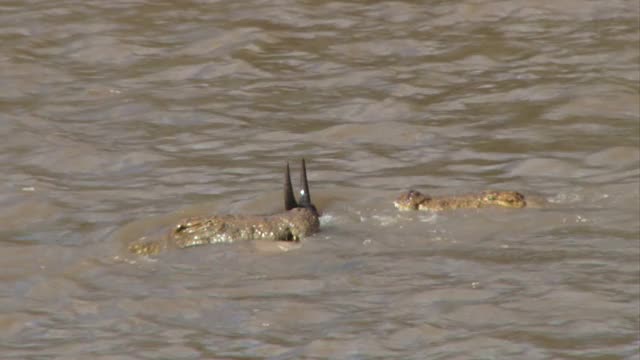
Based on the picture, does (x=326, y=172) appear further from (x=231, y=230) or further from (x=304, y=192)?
(x=231, y=230)

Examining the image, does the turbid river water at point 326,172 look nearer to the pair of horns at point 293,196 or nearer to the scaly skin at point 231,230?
the scaly skin at point 231,230

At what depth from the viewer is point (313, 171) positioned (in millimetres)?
9320

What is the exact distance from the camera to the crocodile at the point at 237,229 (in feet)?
26.8

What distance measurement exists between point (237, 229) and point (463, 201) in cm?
109

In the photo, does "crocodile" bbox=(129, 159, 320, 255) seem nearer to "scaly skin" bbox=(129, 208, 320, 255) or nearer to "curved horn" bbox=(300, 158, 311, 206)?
"scaly skin" bbox=(129, 208, 320, 255)

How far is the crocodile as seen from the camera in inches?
321

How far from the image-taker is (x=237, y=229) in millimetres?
8203

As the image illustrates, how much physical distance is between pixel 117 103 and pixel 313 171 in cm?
163

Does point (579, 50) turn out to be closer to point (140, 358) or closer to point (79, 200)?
point (79, 200)

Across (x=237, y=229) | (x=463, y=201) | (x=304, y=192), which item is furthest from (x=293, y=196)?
(x=463, y=201)

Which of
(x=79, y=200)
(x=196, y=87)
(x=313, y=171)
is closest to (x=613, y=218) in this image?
(x=313, y=171)

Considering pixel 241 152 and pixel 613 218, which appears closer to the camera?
pixel 613 218

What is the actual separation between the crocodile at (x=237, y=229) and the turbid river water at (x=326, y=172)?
0.05m

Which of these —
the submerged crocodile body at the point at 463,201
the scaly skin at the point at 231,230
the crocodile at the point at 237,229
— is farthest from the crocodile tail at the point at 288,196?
the submerged crocodile body at the point at 463,201
